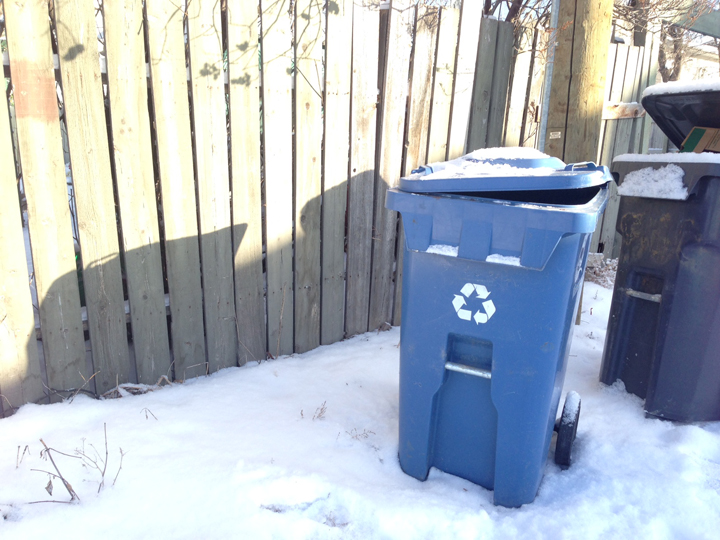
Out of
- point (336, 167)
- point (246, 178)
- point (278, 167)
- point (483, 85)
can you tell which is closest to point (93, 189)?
point (246, 178)

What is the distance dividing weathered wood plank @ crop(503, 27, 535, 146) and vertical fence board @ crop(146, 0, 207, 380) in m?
2.55

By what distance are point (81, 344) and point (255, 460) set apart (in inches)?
46.8

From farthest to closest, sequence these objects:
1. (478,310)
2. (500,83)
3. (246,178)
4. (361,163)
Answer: (500,83) → (361,163) → (246,178) → (478,310)

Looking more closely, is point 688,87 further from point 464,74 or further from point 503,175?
point 503,175

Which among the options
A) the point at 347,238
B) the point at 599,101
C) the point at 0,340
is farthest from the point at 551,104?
the point at 0,340

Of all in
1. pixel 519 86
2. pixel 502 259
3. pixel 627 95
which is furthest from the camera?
pixel 627 95

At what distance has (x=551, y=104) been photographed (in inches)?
138

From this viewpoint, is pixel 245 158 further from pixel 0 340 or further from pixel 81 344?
pixel 0 340

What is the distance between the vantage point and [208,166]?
8.63 feet

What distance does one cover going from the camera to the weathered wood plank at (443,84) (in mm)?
3277

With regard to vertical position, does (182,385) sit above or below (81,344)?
below

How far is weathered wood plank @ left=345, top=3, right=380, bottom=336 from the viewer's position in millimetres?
3000

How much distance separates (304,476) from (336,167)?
1.91m

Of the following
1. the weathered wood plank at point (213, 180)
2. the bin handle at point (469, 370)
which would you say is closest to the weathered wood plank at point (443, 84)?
the weathered wood plank at point (213, 180)
